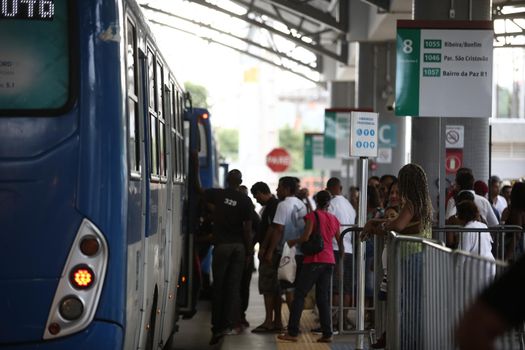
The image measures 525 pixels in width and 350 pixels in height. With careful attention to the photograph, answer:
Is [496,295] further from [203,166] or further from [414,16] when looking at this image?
[203,166]

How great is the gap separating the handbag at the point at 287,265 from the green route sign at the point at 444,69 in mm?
2246

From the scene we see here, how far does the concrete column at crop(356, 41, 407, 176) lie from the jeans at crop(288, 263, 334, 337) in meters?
19.2

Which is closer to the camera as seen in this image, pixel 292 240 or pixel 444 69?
pixel 444 69

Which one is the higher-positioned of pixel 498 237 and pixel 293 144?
pixel 293 144

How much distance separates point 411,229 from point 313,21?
28696 millimetres

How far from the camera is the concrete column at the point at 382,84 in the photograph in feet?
108

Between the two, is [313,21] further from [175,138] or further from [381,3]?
[175,138]

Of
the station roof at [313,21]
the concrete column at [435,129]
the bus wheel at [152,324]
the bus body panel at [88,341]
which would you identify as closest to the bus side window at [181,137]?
the bus wheel at [152,324]

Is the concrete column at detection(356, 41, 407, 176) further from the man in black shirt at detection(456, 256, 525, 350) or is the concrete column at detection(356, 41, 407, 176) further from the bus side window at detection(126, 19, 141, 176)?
the man in black shirt at detection(456, 256, 525, 350)

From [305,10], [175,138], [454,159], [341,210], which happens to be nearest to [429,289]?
[175,138]

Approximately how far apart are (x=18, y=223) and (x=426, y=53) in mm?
7628

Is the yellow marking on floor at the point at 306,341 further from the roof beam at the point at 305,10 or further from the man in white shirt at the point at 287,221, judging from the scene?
the roof beam at the point at 305,10

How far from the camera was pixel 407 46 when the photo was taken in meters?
13.4

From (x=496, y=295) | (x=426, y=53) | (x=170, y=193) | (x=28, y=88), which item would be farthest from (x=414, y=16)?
(x=496, y=295)
